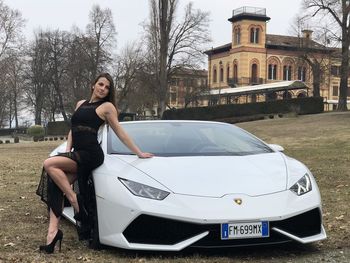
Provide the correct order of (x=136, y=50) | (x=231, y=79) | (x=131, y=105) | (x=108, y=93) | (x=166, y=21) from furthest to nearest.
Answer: (x=231, y=79) → (x=131, y=105) → (x=136, y=50) → (x=166, y=21) → (x=108, y=93)

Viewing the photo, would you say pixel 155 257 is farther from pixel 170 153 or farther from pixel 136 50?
pixel 136 50

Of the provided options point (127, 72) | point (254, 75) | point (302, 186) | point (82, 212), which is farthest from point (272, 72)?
point (82, 212)

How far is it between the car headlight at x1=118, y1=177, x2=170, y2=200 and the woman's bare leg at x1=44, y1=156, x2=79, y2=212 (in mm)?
624

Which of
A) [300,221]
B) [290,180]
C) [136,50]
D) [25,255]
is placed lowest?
[25,255]

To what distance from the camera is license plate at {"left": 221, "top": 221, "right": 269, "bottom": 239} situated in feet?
14.5

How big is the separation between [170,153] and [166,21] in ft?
136

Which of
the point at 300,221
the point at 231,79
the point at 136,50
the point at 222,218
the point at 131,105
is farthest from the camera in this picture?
the point at 231,79

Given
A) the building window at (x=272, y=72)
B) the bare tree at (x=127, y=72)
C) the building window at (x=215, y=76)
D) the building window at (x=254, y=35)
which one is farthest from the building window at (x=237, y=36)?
the bare tree at (x=127, y=72)

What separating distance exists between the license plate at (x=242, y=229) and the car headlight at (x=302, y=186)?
514 millimetres

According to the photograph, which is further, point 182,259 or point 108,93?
point 108,93

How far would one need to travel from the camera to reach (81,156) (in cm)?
503

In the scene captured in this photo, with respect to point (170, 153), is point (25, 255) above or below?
below

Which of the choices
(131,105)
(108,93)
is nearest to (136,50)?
(131,105)

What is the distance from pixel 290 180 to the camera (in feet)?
16.1
